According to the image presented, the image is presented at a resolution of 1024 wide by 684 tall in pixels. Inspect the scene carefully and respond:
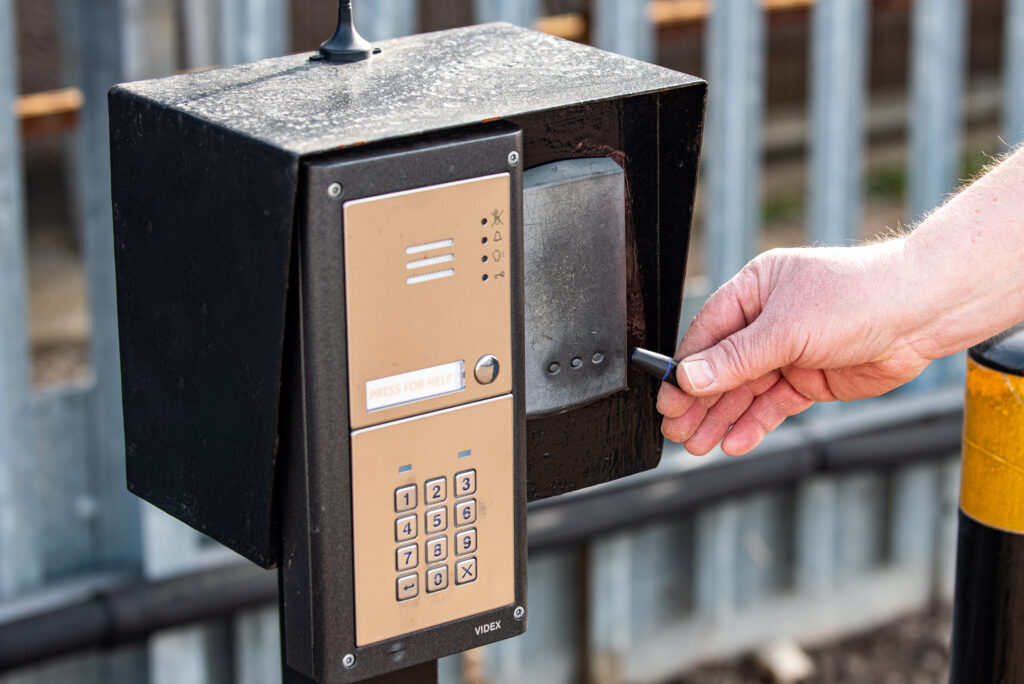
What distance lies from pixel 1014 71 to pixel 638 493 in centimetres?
151

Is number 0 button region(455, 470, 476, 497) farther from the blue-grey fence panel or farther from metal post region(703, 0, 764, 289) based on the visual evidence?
metal post region(703, 0, 764, 289)

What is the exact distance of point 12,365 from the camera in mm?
3191

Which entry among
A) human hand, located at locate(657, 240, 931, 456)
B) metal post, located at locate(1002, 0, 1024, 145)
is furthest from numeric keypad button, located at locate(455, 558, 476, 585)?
metal post, located at locate(1002, 0, 1024, 145)

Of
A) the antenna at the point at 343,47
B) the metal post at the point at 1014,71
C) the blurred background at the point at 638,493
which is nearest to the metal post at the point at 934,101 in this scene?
the blurred background at the point at 638,493

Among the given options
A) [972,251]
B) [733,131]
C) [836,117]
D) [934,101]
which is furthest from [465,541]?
[934,101]

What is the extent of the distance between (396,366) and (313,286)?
4.9 inches

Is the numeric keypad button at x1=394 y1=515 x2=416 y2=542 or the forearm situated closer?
the numeric keypad button at x1=394 y1=515 x2=416 y2=542

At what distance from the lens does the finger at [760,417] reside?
216cm

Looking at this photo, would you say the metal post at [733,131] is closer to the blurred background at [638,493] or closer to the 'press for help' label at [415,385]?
the blurred background at [638,493]

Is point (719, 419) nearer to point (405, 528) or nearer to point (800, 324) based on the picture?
point (800, 324)

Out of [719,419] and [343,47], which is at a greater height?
[343,47]

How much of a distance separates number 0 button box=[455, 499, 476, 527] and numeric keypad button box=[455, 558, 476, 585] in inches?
1.7

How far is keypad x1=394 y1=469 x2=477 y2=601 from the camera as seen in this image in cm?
157

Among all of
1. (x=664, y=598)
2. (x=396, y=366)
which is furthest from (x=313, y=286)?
(x=664, y=598)
